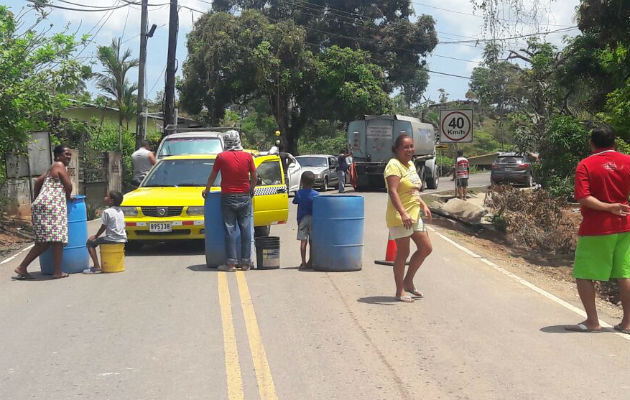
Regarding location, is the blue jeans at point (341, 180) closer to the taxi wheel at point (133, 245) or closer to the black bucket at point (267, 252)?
the taxi wheel at point (133, 245)

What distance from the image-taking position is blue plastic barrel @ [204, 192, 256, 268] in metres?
10.9

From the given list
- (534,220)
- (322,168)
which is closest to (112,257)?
(534,220)

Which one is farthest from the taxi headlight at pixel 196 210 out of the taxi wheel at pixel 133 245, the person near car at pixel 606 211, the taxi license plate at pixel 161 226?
the person near car at pixel 606 211

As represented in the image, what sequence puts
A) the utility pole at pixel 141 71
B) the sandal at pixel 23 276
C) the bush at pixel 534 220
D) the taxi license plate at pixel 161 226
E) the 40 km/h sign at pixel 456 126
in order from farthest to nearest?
the utility pole at pixel 141 71
the 40 km/h sign at pixel 456 126
the bush at pixel 534 220
the taxi license plate at pixel 161 226
the sandal at pixel 23 276

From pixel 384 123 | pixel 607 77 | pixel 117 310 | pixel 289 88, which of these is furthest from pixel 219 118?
pixel 117 310

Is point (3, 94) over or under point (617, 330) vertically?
over

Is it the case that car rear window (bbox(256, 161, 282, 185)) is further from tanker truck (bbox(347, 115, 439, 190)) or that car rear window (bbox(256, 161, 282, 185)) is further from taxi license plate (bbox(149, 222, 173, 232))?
tanker truck (bbox(347, 115, 439, 190))

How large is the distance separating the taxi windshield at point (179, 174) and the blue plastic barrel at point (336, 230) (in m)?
3.35

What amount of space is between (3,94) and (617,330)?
11566mm

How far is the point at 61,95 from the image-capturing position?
1591 centimetres

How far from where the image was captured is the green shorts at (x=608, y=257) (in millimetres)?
7113

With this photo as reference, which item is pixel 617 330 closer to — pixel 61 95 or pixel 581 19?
pixel 581 19

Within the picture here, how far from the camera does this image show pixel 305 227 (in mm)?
10969

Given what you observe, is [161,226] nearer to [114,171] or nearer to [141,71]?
[114,171]
